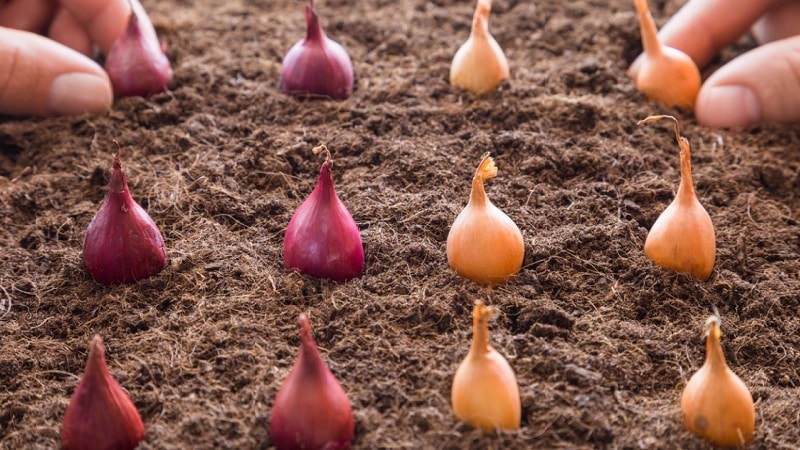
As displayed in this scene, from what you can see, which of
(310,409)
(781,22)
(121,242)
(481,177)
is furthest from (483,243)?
(781,22)

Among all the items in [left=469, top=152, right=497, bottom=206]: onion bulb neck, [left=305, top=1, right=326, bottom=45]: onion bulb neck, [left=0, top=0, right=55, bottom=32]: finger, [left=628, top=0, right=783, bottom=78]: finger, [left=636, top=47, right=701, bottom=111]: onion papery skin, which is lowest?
[left=469, top=152, right=497, bottom=206]: onion bulb neck

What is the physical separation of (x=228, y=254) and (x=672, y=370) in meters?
0.64

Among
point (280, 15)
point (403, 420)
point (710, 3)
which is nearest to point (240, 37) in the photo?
point (280, 15)

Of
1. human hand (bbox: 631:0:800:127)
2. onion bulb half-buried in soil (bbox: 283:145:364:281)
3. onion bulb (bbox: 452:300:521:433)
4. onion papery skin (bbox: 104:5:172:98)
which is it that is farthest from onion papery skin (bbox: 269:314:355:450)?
human hand (bbox: 631:0:800:127)

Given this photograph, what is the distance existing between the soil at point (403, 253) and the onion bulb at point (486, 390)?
0.06ft

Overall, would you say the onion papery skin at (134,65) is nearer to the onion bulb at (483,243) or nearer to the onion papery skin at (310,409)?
the onion bulb at (483,243)

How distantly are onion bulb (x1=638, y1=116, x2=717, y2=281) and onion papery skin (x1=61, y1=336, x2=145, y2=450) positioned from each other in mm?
748

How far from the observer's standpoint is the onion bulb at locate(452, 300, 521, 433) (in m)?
1.00

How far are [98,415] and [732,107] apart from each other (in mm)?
1227

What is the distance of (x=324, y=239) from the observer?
4.09 feet

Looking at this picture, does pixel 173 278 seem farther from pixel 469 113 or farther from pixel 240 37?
pixel 240 37

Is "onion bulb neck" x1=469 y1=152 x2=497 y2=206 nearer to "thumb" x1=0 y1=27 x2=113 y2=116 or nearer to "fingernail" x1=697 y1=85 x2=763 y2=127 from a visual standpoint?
"fingernail" x1=697 y1=85 x2=763 y2=127

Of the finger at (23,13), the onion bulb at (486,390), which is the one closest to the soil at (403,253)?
the onion bulb at (486,390)

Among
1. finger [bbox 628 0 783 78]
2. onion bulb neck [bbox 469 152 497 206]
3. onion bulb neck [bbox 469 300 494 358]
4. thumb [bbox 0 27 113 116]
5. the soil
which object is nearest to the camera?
onion bulb neck [bbox 469 300 494 358]
